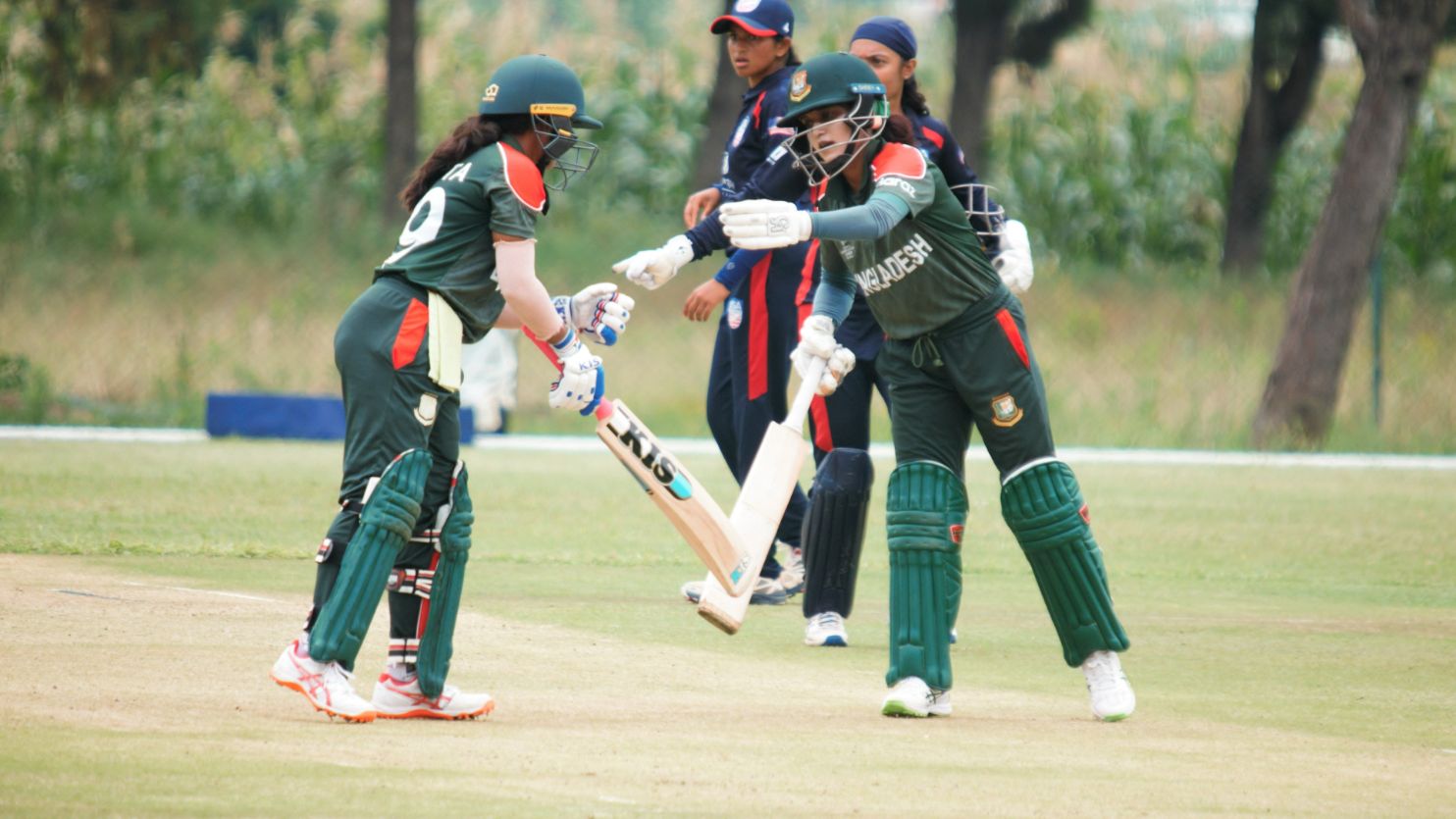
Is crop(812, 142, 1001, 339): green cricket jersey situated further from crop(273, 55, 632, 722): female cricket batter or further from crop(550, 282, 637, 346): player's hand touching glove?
crop(273, 55, 632, 722): female cricket batter

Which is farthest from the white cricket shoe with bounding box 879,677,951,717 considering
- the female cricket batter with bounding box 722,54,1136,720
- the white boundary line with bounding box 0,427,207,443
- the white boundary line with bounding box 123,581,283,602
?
the white boundary line with bounding box 0,427,207,443

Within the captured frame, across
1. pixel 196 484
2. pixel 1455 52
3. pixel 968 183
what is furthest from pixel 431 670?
pixel 1455 52

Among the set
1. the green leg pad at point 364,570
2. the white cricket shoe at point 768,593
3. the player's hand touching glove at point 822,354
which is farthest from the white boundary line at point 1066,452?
the green leg pad at point 364,570

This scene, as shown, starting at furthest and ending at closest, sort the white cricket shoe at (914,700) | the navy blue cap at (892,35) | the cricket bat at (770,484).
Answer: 1. the navy blue cap at (892,35)
2. the cricket bat at (770,484)
3. the white cricket shoe at (914,700)

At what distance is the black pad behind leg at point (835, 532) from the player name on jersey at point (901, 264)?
4.35 feet

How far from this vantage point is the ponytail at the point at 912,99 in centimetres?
762

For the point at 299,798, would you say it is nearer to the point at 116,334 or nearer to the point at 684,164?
the point at 116,334

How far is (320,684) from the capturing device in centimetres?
534

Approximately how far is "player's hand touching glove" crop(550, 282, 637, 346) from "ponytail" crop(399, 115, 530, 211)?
0.53 m

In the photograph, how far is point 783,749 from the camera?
5.09 metres

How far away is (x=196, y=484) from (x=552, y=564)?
11.5 ft

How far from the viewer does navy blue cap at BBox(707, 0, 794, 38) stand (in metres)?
8.07

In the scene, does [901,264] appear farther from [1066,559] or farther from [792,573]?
[792,573]

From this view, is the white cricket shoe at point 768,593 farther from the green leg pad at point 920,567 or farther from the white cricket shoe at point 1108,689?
the white cricket shoe at point 1108,689
